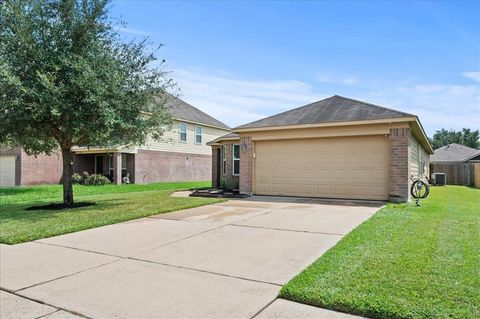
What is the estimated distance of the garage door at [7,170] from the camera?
23.0 m

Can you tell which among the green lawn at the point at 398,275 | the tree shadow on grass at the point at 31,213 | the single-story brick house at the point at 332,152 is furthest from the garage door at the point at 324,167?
the tree shadow on grass at the point at 31,213

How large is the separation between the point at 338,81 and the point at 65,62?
13.6 m

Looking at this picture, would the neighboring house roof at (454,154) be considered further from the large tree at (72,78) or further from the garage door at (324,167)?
the large tree at (72,78)

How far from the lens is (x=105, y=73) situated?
10117mm

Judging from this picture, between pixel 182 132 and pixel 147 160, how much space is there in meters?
3.85

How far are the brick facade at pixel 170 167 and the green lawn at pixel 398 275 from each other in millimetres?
19789

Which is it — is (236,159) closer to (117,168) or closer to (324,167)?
(324,167)

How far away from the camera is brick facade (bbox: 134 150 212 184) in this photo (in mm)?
24484

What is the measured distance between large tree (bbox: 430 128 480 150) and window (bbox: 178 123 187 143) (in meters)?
64.1

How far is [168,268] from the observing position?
482 centimetres

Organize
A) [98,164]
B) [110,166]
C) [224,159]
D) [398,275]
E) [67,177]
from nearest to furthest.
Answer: [398,275] < [67,177] < [224,159] < [110,166] < [98,164]

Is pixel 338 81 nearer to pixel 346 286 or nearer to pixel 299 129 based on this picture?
pixel 299 129

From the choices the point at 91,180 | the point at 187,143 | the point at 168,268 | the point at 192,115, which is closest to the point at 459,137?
the point at 192,115

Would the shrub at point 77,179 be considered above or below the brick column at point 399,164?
below
